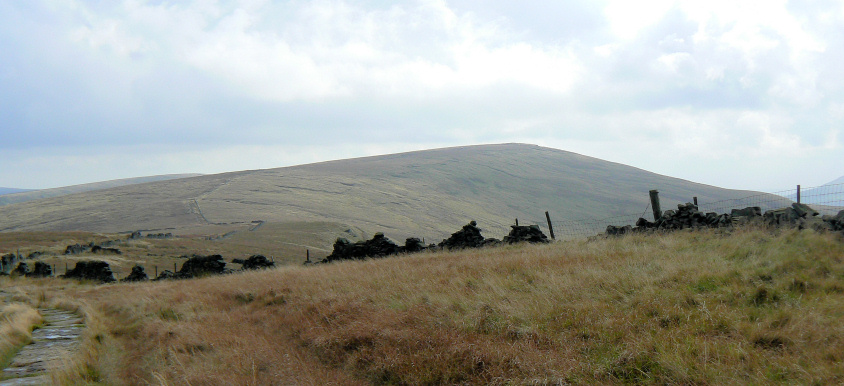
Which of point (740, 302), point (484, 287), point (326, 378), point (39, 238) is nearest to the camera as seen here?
point (326, 378)

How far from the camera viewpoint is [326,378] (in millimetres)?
5676

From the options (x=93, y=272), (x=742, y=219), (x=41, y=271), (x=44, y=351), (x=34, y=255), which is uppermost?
(x=742, y=219)

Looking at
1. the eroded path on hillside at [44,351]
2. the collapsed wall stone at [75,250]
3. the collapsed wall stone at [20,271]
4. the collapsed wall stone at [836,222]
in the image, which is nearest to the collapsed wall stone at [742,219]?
the collapsed wall stone at [836,222]

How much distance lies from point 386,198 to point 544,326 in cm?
11151

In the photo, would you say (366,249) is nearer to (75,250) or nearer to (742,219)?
(742,219)

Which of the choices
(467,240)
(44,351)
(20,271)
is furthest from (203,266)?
(44,351)

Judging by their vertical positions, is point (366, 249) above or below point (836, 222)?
below

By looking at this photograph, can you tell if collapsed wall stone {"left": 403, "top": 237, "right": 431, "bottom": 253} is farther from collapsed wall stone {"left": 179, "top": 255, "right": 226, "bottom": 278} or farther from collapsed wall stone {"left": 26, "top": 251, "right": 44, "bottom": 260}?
collapsed wall stone {"left": 26, "top": 251, "right": 44, "bottom": 260}

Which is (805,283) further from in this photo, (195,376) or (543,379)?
(195,376)

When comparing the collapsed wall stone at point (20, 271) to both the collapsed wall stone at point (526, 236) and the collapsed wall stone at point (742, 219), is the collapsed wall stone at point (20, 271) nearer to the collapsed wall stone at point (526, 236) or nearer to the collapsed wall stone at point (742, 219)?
the collapsed wall stone at point (526, 236)

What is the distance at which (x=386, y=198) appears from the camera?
117 metres

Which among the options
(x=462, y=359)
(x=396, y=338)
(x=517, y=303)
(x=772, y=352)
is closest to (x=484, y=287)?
(x=517, y=303)

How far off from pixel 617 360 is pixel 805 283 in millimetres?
3659

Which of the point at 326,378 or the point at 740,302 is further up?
the point at 740,302
